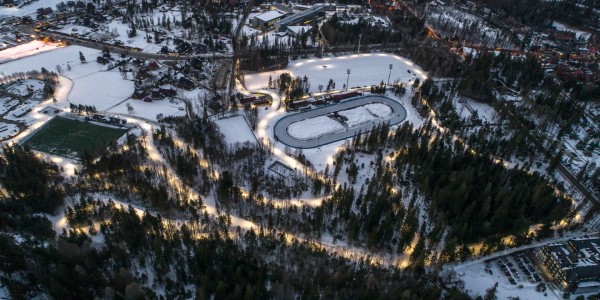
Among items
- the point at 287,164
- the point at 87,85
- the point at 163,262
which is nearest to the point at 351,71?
the point at 287,164

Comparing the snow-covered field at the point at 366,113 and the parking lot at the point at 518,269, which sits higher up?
the snow-covered field at the point at 366,113

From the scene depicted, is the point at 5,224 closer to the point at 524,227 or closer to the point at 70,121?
the point at 70,121

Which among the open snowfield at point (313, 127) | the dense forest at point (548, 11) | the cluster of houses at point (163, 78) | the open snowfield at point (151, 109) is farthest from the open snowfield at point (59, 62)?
the dense forest at point (548, 11)

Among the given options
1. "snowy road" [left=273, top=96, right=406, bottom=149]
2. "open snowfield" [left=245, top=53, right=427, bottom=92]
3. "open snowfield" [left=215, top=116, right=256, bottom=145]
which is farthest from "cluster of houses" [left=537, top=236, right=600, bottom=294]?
"open snowfield" [left=245, top=53, right=427, bottom=92]

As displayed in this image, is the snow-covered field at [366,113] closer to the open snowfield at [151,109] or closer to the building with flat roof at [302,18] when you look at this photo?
the open snowfield at [151,109]

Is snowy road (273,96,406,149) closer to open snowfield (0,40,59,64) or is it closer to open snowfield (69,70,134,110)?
open snowfield (69,70,134,110)

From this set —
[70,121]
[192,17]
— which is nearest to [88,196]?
[70,121]
